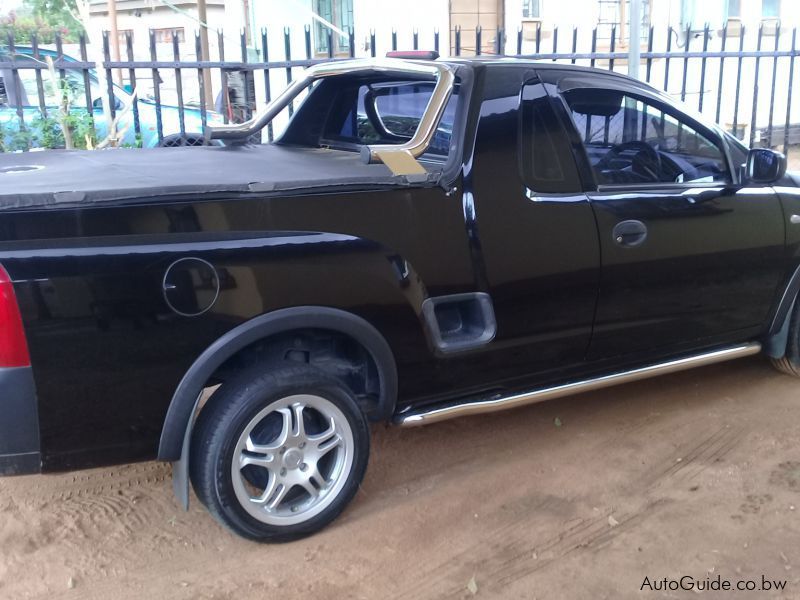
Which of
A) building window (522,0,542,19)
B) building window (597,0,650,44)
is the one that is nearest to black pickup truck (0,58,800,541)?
building window (522,0,542,19)

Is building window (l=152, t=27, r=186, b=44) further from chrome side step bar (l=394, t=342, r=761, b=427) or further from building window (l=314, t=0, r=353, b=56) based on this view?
chrome side step bar (l=394, t=342, r=761, b=427)

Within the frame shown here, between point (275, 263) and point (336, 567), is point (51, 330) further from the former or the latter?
point (336, 567)

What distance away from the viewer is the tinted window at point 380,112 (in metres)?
4.25

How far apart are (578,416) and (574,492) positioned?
885mm

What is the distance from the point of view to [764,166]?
13.9 feet

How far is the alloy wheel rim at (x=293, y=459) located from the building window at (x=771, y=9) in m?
15.0

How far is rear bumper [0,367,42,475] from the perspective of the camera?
272 cm

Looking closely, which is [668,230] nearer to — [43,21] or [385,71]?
[385,71]

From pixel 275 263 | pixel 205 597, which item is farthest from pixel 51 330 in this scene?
pixel 205 597

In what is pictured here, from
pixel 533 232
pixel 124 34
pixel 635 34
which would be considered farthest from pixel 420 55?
pixel 124 34

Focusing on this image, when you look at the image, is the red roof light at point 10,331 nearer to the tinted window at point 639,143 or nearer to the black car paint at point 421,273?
the black car paint at point 421,273

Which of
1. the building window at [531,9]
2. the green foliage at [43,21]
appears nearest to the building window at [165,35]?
the green foliage at [43,21]

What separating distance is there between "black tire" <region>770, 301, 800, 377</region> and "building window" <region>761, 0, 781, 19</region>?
1251 centimetres

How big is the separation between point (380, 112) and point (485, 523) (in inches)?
86.7
